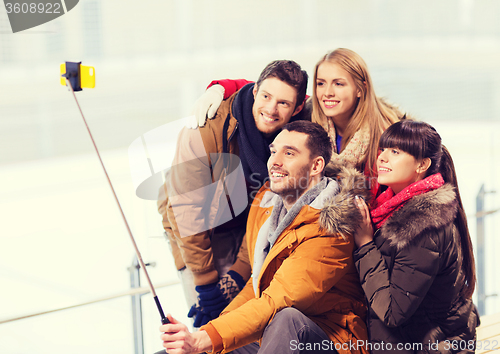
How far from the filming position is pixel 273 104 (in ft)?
6.63

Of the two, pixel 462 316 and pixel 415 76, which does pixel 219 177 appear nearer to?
pixel 462 316

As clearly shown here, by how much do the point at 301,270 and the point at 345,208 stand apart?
0.27 meters

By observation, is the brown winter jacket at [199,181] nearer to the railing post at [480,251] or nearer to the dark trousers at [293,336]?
the dark trousers at [293,336]

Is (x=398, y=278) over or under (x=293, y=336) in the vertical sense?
over

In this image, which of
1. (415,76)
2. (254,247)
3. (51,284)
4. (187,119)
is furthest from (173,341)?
(415,76)

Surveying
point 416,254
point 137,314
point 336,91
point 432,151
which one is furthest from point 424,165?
point 137,314

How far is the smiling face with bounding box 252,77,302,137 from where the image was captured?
2021mm

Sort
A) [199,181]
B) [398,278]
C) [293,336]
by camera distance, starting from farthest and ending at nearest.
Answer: [199,181] < [398,278] < [293,336]

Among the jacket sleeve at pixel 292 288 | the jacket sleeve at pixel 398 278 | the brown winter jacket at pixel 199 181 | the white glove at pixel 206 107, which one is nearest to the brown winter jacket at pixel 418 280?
the jacket sleeve at pixel 398 278

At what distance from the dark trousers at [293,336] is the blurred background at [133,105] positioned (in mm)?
1083

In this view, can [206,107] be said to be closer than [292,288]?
No

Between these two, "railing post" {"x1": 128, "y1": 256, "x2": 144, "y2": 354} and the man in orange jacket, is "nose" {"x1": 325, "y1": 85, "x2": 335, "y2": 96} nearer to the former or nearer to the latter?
the man in orange jacket

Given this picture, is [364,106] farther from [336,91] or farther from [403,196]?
[403,196]

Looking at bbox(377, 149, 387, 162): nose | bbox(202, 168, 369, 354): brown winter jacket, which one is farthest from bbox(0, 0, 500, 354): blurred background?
bbox(377, 149, 387, 162): nose
